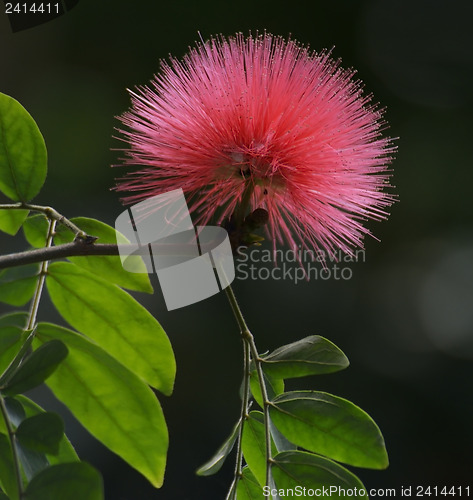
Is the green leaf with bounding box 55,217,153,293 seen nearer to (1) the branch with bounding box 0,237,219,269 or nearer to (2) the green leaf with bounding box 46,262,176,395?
(2) the green leaf with bounding box 46,262,176,395

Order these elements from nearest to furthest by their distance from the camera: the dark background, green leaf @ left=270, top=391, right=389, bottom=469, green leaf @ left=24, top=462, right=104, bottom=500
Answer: green leaf @ left=24, top=462, right=104, bottom=500, green leaf @ left=270, top=391, right=389, bottom=469, the dark background

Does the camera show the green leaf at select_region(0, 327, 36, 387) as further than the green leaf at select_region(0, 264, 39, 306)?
No

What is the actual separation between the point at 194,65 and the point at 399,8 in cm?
396

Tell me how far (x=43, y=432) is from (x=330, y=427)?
16.7 inches

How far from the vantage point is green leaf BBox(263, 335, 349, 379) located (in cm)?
116

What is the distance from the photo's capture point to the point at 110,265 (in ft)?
4.30

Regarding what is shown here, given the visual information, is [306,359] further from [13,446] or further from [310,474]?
[13,446]

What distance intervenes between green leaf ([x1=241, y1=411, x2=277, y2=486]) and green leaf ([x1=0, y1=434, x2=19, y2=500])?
0.40 m

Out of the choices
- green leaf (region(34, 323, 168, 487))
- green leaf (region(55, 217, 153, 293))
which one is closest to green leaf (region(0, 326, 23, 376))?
green leaf (region(34, 323, 168, 487))

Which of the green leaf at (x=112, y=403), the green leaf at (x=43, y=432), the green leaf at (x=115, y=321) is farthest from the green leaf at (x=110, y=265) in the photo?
the green leaf at (x=43, y=432)

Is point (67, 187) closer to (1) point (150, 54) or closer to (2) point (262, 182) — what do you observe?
(1) point (150, 54)

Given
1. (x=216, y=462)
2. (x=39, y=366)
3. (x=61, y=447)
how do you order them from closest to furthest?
(x=39, y=366)
(x=61, y=447)
(x=216, y=462)

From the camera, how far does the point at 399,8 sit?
493 centimetres

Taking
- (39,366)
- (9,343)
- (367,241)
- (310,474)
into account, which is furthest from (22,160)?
(367,241)
